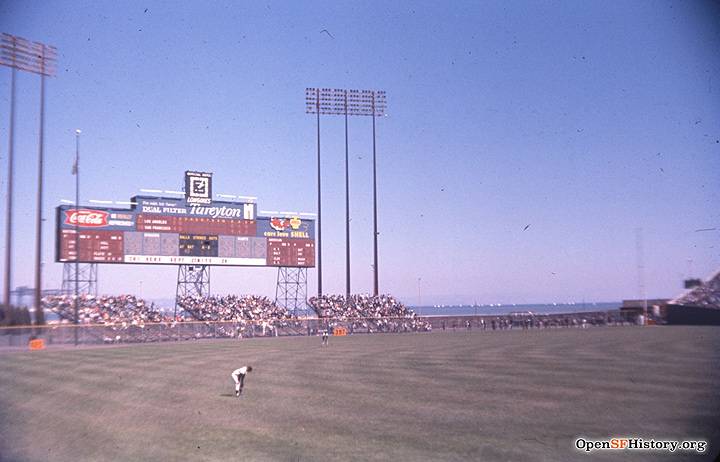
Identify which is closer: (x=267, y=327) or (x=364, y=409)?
(x=364, y=409)

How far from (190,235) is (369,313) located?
20.2 metres

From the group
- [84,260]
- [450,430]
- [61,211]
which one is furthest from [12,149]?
[450,430]

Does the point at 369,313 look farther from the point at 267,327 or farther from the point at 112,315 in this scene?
the point at 112,315

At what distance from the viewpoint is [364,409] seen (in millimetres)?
14719

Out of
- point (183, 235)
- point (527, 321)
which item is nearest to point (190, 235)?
point (183, 235)

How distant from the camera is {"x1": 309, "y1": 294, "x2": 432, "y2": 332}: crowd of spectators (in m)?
59.5

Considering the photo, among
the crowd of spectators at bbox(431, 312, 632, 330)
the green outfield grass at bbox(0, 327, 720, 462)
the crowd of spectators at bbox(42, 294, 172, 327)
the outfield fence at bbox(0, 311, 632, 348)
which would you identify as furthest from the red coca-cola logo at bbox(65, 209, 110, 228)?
the crowd of spectators at bbox(431, 312, 632, 330)

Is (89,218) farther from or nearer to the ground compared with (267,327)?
farther from the ground

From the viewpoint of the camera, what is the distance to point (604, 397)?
50.5 feet

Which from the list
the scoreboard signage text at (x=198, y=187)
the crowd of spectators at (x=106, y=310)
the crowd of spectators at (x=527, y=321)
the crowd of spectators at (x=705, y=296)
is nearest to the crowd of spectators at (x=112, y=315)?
the crowd of spectators at (x=106, y=310)

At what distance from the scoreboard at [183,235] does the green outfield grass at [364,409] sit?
29.0 m

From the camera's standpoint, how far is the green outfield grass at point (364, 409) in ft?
36.6

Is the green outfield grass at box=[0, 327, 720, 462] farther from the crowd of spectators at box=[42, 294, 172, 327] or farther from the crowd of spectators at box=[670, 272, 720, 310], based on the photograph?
the crowd of spectators at box=[670, 272, 720, 310]

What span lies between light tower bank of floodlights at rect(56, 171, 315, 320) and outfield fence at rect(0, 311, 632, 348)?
6778 mm
